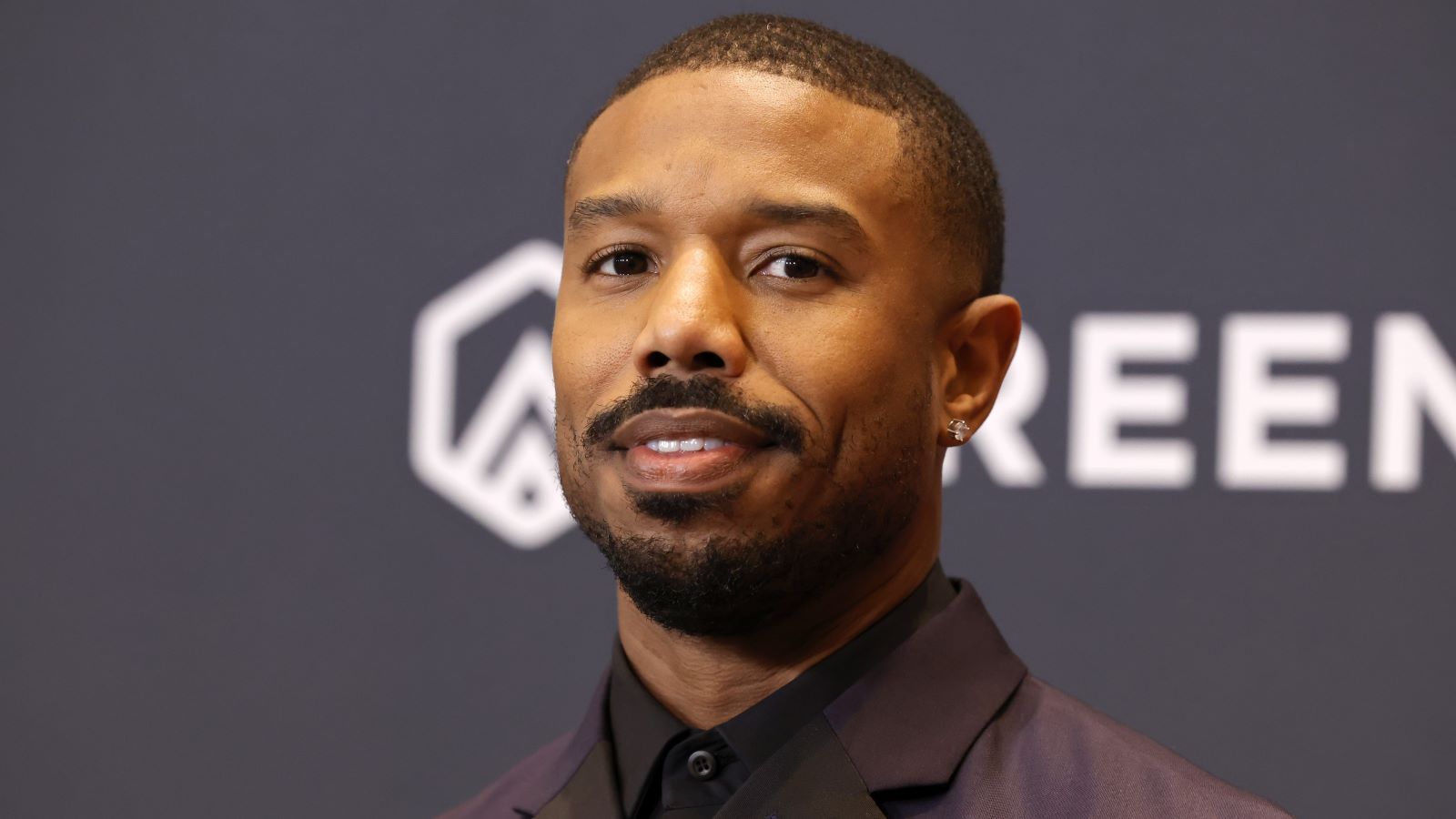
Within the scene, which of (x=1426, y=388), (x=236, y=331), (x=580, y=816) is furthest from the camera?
(x=236, y=331)

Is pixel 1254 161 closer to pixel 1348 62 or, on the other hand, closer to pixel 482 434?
pixel 1348 62

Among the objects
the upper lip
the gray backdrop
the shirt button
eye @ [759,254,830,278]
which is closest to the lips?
the upper lip

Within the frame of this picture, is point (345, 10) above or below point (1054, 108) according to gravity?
above

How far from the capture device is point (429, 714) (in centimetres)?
226

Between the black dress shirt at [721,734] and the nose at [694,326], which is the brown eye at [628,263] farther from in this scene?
the black dress shirt at [721,734]

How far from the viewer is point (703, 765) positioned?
1187 mm

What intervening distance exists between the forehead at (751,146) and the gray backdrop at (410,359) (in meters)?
0.98

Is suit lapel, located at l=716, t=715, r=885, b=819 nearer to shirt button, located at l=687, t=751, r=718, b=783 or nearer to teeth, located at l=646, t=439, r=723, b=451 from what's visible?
shirt button, located at l=687, t=751, r=718, b=783

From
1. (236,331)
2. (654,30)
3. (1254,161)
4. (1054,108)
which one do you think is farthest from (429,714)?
(1254,161)

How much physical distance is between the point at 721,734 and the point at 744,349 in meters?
0.30

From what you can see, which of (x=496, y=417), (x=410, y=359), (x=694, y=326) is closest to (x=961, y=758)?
(x=694, y=326)

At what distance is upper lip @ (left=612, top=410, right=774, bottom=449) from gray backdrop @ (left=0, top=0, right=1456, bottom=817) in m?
1.08

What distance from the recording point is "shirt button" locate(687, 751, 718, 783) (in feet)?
3.89

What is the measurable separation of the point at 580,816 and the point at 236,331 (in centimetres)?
130
